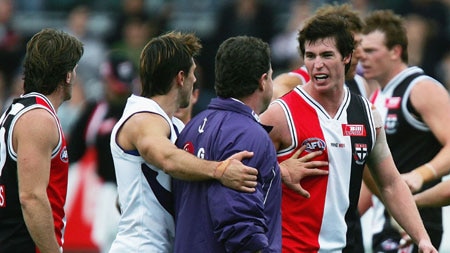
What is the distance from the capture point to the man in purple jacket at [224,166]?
6121mm

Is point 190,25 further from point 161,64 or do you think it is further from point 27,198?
point 27,198

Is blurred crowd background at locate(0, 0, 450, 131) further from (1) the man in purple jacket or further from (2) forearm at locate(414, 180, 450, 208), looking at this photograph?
(1) the man in purple jacket

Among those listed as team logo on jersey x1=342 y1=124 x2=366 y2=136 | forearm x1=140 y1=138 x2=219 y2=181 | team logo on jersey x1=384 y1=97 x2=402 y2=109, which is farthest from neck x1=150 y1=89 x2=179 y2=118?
team logo on jersey x1=384 y1=97 x2=402 y2=109

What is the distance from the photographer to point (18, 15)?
18.5 metres

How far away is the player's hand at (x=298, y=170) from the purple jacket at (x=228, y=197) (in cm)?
59

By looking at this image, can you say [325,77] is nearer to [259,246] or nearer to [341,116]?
[341,116]

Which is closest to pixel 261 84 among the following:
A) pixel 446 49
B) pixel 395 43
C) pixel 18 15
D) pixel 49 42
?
pixel 49 42

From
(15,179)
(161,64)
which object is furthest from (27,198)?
(161,64)

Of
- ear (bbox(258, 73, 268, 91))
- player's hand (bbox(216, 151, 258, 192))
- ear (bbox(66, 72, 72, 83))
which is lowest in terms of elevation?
player's hand (bbox(216, 151, 258, 192))

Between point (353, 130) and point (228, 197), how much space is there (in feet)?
4.78

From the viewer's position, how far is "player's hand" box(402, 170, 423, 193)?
7.93 metres

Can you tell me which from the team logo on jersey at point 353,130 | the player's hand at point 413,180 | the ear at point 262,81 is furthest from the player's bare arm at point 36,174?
the player's hand at point 413,180

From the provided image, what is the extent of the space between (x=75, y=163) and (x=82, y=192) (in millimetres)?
767

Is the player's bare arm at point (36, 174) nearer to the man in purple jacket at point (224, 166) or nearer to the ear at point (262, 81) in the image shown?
the man in purple jacket at point (224, 166)
